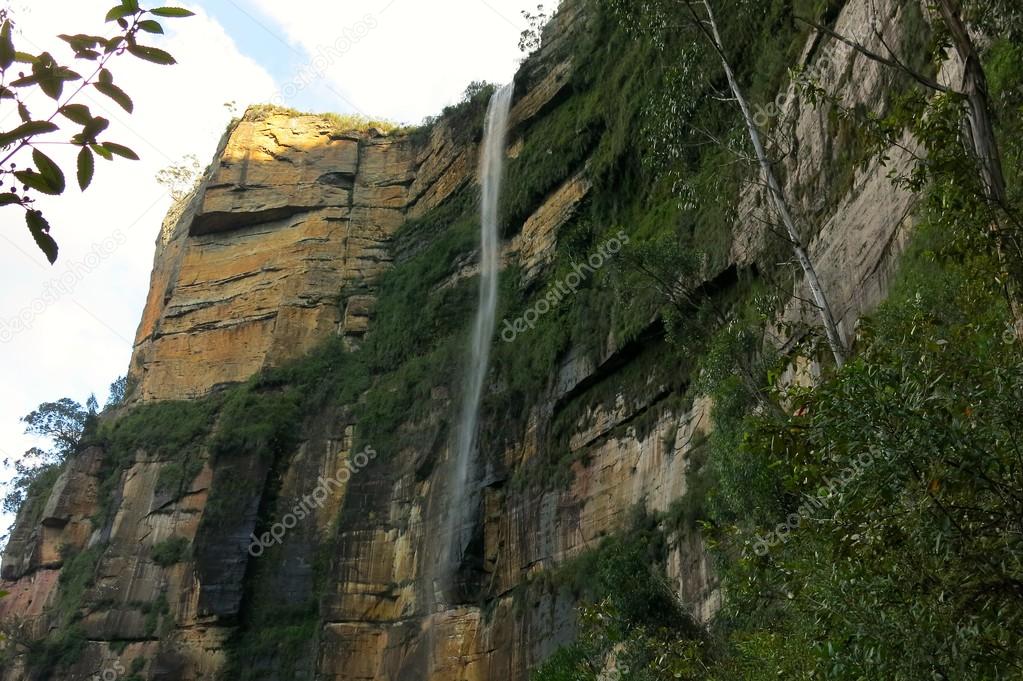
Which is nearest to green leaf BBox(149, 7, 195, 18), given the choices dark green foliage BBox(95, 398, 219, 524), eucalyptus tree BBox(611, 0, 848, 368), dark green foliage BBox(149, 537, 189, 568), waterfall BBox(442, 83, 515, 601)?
eucalyptus tree BBox(611, 0, 848, 368)

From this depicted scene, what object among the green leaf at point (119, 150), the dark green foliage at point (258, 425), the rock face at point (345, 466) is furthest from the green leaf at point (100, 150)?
the dark green foliage at point (258, 425)

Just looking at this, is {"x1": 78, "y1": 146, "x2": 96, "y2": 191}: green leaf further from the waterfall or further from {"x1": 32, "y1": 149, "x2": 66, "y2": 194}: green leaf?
the waterfall

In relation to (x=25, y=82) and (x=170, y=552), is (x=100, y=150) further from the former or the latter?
(x=170, y=552)

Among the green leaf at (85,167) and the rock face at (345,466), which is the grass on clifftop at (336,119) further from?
the green leaf at (85,167)

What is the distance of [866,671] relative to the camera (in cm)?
457

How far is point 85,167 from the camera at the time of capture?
7.84 ft

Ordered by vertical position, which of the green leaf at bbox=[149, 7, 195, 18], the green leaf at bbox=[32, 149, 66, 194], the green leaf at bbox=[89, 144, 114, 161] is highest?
the green leaf at bbox=[149, 7, 195, 18]

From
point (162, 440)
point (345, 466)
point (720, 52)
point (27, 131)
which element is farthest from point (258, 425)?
point (27, 131)

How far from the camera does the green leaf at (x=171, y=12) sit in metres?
2.33

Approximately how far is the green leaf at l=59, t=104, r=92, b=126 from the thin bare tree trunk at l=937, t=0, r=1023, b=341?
14.9 feet

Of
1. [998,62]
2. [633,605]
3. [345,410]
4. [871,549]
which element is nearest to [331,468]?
[345,410]

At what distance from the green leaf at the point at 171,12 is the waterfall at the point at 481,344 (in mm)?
18375

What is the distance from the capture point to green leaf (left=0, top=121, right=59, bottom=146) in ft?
7.27

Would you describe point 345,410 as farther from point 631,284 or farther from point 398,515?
point 631,284
